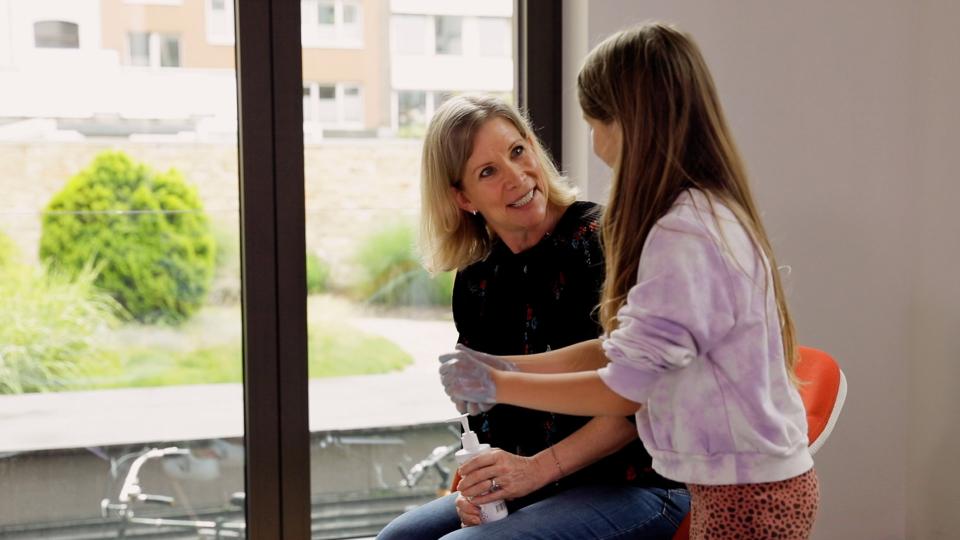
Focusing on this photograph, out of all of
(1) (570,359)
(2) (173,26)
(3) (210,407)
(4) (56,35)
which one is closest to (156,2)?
(2) (173,26)

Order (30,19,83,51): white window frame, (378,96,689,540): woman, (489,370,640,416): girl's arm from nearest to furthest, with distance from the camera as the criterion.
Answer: (489,370,640,416): girl's arm, (378,96,689,540): woman, (30,19,83,51): white window frame

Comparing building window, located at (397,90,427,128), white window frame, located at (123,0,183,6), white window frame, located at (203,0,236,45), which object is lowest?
building window, located at (397,90,427,128)

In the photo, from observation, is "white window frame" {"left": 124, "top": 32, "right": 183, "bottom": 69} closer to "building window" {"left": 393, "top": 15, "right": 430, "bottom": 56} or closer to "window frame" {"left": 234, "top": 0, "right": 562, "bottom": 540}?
"window frame" {"left": 234, "top": 0, "right": 562, "bottom": 540}

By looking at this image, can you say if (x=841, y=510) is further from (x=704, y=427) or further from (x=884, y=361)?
(x=704, y=427)

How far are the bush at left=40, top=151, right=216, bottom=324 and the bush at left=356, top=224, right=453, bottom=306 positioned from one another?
0.35m

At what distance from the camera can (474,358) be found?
55.8 inches

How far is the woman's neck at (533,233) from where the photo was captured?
1.80m

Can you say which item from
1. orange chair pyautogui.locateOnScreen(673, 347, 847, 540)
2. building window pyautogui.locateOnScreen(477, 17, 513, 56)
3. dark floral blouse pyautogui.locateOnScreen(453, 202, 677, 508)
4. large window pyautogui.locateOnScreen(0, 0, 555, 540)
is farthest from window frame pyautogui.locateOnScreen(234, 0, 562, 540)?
orange chair pyautogui.locateOnScreen(673, 347, 847, 540)

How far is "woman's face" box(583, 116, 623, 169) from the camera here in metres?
1.34

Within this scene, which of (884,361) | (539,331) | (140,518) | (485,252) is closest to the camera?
(539,331)

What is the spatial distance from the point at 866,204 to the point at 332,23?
1314 millimetres

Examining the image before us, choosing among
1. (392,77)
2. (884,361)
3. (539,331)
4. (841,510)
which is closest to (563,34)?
(392,77)

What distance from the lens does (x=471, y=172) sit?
1.78m

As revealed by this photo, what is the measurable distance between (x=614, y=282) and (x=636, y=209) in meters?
0.10
